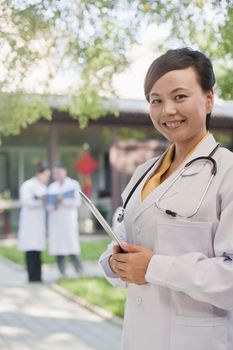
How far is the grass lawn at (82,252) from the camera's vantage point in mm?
11914

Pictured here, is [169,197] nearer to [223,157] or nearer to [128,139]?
[223,157]

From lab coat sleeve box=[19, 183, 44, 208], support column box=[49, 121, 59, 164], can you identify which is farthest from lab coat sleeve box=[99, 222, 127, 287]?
support column box=[49, 121, 59, 164]

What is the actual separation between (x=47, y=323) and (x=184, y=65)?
5223mm

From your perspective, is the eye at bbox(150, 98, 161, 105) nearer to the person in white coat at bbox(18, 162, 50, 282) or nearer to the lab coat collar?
the lab coat collar

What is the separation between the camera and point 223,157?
177 cm

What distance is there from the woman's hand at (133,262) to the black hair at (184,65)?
528 mm

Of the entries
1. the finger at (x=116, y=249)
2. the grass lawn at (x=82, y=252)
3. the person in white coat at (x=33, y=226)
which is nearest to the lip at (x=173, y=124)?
the finger at (x=116, y=249)

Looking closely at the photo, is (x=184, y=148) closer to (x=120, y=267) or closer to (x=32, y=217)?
(x=120, y=267)

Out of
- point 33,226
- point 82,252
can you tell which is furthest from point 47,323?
point 82,252

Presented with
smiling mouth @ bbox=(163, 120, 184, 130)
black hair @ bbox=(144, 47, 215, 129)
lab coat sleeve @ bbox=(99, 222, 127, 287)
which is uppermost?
black hair @ bbox=(144, 47, 215, 129)

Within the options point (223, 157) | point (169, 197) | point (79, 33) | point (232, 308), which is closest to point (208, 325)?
point (232, 308)

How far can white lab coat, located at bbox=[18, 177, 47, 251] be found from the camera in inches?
367

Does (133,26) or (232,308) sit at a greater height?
(133,26)

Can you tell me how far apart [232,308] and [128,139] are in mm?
15979
